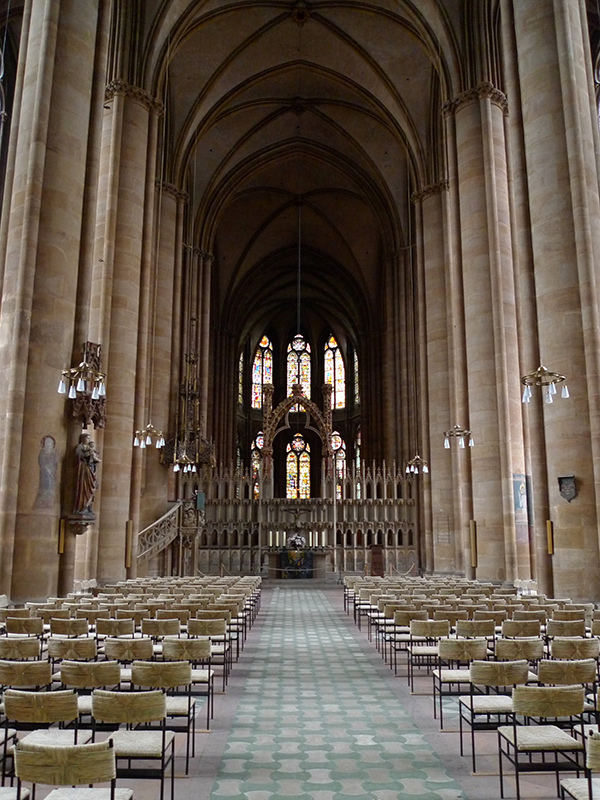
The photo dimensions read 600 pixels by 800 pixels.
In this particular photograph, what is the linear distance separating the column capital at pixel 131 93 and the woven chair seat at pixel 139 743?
23.0 metres

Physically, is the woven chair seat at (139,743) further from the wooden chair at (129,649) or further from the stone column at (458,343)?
the stone column at (458,343)

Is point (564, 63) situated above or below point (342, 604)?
above

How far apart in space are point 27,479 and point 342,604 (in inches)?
436

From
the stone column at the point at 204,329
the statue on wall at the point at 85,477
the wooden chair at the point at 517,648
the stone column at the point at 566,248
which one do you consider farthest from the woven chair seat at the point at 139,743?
the stone column at the point at 204,329

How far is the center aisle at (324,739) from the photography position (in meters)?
5.71

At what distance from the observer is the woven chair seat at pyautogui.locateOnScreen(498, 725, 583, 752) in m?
5.31

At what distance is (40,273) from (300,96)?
24.6 metres

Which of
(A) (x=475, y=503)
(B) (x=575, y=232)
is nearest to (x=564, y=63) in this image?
(B) (x=575, y=232)

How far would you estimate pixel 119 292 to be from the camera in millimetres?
23062

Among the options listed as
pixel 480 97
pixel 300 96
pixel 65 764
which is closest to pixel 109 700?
pixel 65 764

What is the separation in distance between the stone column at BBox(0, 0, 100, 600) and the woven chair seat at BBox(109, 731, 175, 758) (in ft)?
32.2

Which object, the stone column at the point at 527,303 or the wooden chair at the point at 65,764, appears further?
the stone column at the point at 527,303

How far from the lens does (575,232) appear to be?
54.1 feet

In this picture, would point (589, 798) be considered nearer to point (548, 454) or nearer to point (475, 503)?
point (548, 454)
